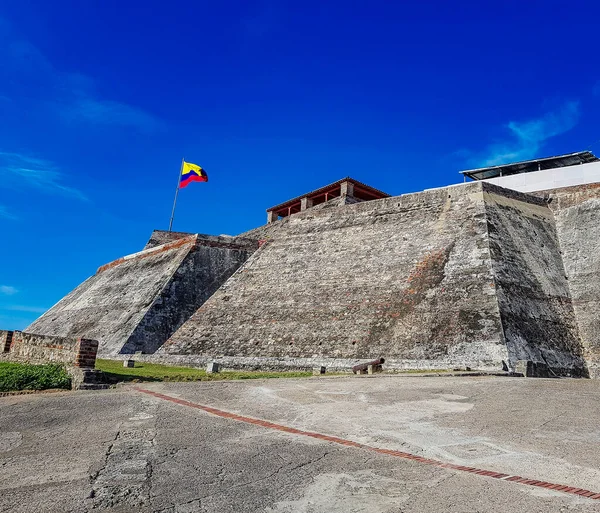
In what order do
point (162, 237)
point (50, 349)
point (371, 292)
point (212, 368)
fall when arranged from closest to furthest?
1. point (50, 349)
2. point (212, 368)
3. point (371, 292)
4. point (162, 237)

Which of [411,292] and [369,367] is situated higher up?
[411,292]

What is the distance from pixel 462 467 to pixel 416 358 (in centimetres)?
796

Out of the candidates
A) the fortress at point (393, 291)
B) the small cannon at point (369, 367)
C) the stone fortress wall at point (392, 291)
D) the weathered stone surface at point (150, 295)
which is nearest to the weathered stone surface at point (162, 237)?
the weathered stone surface at point (150, 295)

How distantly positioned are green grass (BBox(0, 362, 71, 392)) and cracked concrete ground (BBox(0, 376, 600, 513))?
0.64 metres

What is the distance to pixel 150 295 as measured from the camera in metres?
18.3

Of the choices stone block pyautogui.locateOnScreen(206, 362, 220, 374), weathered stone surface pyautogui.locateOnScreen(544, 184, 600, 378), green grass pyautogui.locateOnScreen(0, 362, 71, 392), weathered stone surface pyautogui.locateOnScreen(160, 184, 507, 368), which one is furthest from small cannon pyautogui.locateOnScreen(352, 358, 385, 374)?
green grass pyautogui.locateOnScreen(0, 362, 71, 392)

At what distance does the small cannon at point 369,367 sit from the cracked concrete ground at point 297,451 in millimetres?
3342

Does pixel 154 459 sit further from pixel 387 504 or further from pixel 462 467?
pixel 462 467

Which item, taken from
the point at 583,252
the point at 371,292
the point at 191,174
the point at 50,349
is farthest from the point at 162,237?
the point at 583,252

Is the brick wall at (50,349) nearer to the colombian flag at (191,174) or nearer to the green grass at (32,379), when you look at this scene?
the green grass at (32,379)

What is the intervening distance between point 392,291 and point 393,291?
34mm

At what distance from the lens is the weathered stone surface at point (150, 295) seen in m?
16.9

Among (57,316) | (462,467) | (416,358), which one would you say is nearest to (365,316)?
(416,358)

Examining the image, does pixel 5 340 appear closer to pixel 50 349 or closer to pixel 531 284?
pixel 50 349
